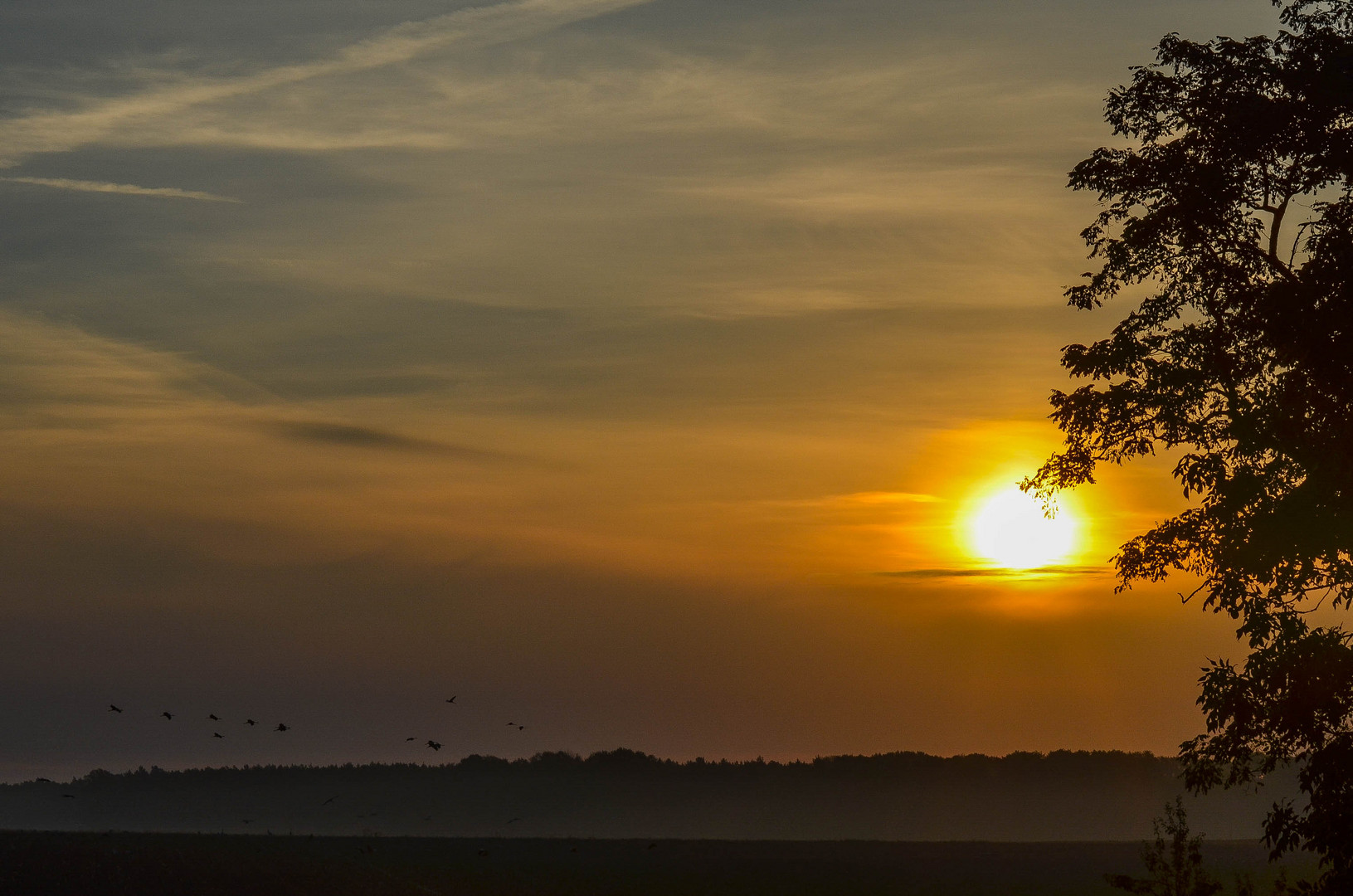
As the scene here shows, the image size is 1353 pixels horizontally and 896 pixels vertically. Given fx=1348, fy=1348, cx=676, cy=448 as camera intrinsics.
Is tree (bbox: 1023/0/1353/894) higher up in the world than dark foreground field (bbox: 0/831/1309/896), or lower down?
higher up

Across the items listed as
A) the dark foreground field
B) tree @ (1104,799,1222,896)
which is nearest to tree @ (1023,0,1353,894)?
tree @ (1104,799,1222,896)

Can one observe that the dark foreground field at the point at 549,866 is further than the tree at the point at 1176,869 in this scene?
Yes

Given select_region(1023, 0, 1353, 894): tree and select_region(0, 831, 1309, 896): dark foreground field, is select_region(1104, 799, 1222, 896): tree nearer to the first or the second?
select_region(1023, 0, 1353, 894): tree

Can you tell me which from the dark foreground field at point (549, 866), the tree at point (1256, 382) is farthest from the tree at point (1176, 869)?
the dark foreground field at point (549, 866)

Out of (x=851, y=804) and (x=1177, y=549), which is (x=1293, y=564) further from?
(x=851, y=804)

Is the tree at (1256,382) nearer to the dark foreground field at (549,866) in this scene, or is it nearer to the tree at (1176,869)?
the tree at (1176,869)

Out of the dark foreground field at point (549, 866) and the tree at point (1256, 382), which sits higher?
the tree at point (1256, 382)

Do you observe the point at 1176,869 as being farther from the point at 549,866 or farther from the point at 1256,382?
the point at 549,866

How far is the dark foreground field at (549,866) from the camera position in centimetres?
5019

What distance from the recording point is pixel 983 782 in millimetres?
193875

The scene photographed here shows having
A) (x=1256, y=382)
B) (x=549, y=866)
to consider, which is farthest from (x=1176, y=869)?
(x=549, y=866)

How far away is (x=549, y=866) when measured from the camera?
81.6 meters

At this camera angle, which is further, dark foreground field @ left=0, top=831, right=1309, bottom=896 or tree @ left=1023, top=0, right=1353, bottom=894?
dark foreground field @ left=0, top=831, right=1309, bottom=896

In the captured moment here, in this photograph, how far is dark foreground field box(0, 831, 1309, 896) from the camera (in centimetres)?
5019
